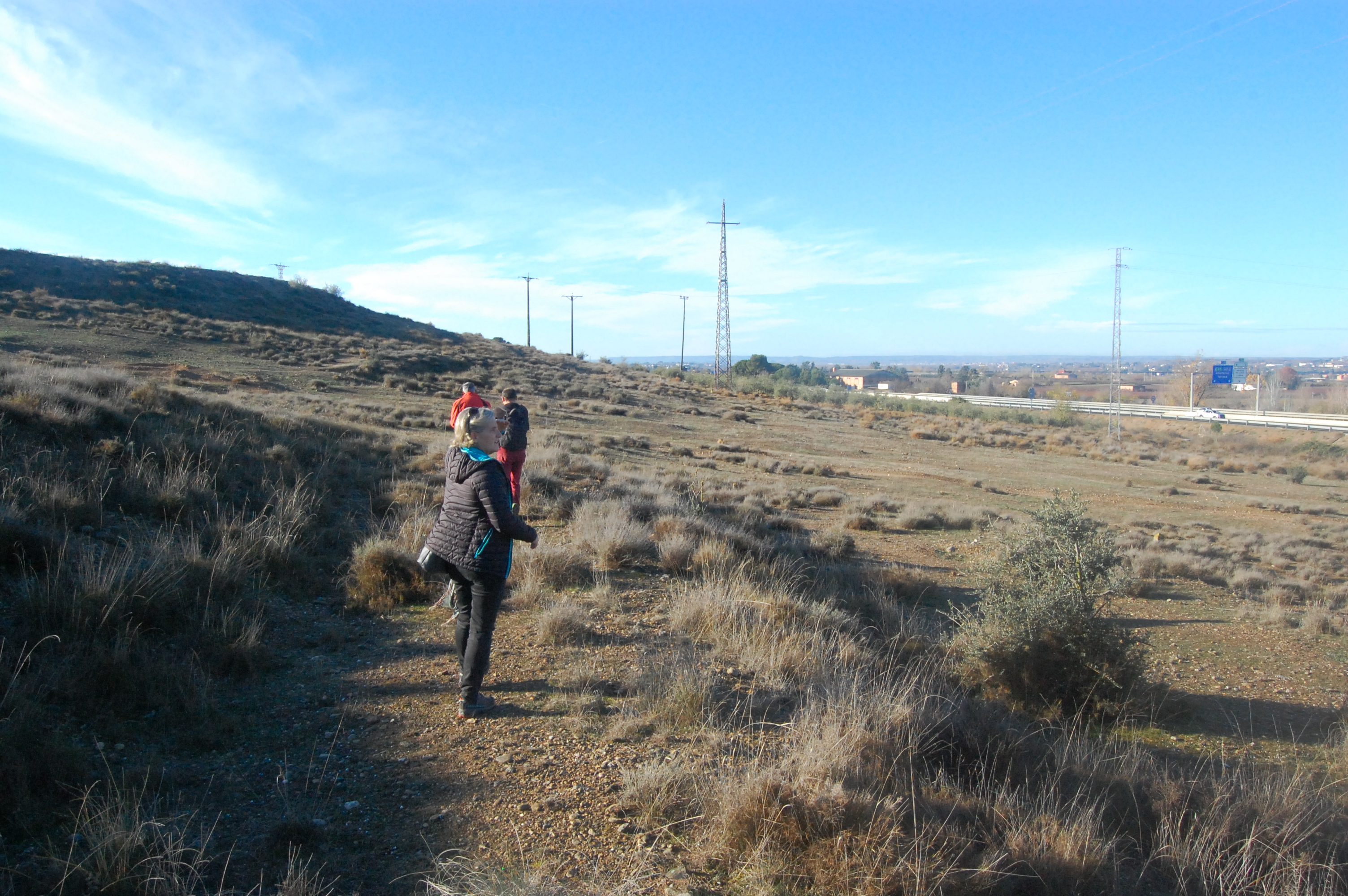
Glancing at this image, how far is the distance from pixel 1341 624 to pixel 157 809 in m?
14.0

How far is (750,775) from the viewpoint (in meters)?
3.44

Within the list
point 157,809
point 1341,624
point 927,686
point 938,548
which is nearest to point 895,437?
point 938,548

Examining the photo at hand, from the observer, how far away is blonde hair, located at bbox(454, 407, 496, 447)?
4.34 m

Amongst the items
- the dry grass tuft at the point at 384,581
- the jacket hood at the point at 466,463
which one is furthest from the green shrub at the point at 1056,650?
the dry grass tuft at the point at 384,581

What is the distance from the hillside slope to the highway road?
46.9 meters

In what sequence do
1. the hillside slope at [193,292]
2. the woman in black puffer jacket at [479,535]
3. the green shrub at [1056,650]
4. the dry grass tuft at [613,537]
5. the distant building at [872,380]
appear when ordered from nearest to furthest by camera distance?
the woman in black puffer jacket at [479,535]
the green shrub at [1056,650]
the dry grass tuft at [613,537]
the hillside slope at [193,292]
the distant building at [872,380]

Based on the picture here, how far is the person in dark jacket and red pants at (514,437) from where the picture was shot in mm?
9086

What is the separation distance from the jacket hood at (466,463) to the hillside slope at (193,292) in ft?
145

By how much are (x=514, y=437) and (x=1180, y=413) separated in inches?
3018

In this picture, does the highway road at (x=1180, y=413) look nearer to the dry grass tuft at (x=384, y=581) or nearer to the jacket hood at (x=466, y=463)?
the dry grass tuft at (x=384, y=581)

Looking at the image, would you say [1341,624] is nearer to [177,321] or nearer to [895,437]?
[895,437]

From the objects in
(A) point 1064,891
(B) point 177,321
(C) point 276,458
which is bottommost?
(A) point 1064,891

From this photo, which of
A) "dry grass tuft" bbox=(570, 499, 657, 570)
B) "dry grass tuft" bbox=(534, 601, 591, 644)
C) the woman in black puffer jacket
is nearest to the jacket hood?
the woman in black puffer jacket

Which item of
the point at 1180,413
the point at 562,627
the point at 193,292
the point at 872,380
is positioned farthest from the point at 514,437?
the point at 872,380
